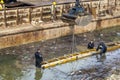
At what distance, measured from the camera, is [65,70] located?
17062 millimetres

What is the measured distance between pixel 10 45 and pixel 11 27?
4.02 feet

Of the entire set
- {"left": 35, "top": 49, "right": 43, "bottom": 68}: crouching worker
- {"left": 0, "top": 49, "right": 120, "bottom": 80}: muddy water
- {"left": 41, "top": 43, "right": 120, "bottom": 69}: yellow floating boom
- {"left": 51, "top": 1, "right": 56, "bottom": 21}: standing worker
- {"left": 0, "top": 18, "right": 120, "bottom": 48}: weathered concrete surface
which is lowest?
{"left": 0, "top": 49, "right": 120, "bottom": 80}: muddy water

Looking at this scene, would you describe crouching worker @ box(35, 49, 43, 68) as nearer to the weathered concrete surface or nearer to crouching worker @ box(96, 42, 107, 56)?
the weathered concrete surface

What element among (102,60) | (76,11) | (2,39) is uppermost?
(76,11)

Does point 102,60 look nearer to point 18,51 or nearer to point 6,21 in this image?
point 18,51

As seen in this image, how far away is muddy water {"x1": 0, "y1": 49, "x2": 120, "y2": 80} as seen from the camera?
53.3 ft

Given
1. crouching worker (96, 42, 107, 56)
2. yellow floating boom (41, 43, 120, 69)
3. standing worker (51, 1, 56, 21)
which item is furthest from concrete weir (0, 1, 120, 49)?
crouching worker (96, 42, 107, 56)

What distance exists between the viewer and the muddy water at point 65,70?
16250 millimetres

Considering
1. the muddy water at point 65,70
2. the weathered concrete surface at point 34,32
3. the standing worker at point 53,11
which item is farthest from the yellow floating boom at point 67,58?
the standing worker at point 53,11

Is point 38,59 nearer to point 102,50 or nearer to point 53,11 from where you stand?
point 102,50

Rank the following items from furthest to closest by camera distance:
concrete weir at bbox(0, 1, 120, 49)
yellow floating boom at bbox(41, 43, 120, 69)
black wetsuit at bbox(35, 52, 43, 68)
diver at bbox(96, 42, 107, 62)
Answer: concrete weir at bbox(0, 1, 120, 49) → diver at bbox(96, 42, 107, 62) → yellow floating boom at bbox(41, 43, 120, 69) → black wetsuit at bbox(35, 52, 43, 68)

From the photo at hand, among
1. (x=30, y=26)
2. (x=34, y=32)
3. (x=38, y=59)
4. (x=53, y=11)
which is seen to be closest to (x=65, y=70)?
(x=38, y=59)

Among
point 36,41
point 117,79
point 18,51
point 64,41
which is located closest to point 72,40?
point 64,41

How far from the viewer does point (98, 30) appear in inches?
988
